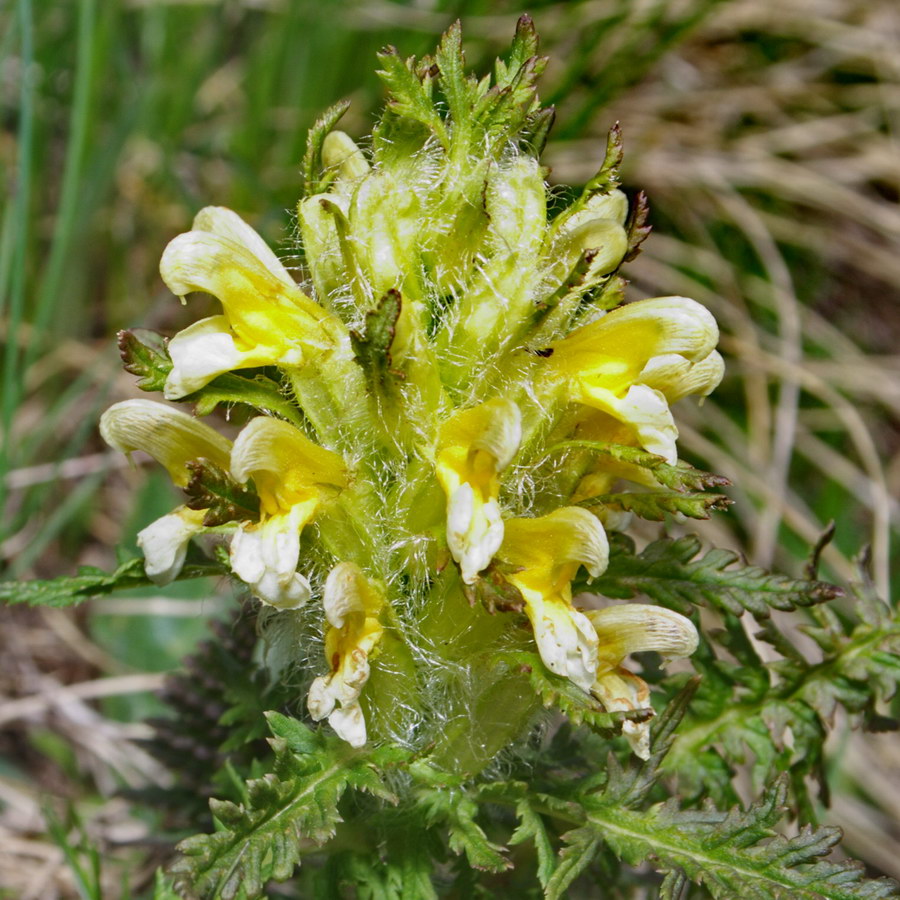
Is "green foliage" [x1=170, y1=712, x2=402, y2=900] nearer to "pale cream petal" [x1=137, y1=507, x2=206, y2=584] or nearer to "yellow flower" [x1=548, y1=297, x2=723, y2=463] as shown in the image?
"pale cream petal" [x1=137, y1=507, x2=206, y2=584]

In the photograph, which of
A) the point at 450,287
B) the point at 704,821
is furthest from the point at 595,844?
the point at 450,287

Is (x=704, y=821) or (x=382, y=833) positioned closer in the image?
(x=704, y=821)

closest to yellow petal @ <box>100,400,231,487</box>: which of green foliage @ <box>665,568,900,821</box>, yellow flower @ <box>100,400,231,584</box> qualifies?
yellow flower @ <box>100,400,231,584</box>

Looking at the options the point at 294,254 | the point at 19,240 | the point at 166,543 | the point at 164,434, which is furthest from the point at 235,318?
the point at 294,254

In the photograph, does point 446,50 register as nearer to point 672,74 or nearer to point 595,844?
point 595,844

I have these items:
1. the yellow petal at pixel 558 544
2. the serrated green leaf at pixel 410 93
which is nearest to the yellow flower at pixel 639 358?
the yellow petal at pixel 558 544
